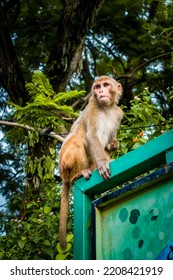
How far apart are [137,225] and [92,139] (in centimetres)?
203

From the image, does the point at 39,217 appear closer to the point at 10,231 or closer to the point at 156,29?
the point at 10,231

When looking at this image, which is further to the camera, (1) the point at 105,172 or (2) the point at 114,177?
(1) the point at 105,172

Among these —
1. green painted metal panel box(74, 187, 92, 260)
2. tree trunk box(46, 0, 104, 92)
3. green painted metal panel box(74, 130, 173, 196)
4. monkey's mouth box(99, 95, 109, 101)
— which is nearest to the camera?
green painted metal panel box(74, 130, 173, 196)

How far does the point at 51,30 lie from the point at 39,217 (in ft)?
15.4

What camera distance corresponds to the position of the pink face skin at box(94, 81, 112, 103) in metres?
5.64

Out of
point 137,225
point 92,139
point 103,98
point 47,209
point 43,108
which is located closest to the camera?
point 137,225

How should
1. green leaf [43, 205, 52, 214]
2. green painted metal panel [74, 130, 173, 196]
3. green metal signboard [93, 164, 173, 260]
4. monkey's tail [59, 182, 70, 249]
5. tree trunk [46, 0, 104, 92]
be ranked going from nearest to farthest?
green metal signboard [93, 164, 173, 260] < green painted metal panel [74, 130, 173, 196] < monkey's tail [59, 182, 70, 249] < green leaf [43, 205, 52, 214] < tree trunk [46, 0, 104, 92]

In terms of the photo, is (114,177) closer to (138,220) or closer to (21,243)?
(138,220)

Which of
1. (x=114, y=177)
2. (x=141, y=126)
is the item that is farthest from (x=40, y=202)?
(x=114, y=177)

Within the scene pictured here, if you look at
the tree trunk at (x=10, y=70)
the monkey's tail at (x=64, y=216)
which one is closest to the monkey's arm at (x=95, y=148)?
the monkey's tail at (x=64, y=216)

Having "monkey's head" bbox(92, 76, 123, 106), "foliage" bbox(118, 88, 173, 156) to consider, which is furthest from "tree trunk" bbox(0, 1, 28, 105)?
"monkey's head" bbox(92, 76, 123, 106)

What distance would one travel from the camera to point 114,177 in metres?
3.70

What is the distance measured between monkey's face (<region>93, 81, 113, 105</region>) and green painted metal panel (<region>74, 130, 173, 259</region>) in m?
1.75

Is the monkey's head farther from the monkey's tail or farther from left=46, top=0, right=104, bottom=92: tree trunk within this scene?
left=46, top=0, right=104, bottom=92: tree trunk
